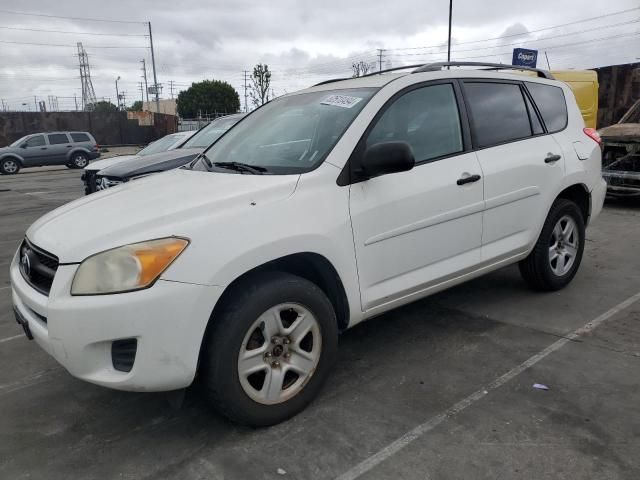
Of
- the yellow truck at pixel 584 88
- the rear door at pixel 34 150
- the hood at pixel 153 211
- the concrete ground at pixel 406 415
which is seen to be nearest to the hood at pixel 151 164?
the concrete ground at pixel 406 415

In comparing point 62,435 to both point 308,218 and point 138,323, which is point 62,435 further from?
point 308,218

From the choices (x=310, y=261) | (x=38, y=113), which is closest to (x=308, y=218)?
(x=310, y=261)

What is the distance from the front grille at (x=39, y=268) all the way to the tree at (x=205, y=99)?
6625 centimetres

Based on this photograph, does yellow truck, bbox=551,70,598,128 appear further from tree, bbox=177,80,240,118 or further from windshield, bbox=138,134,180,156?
tree, bbox=177,80,240,118

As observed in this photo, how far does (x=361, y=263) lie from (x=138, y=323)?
1.25 metres

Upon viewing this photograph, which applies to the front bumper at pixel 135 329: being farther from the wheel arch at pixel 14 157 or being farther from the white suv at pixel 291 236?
the wheel arch at pixel 14 157

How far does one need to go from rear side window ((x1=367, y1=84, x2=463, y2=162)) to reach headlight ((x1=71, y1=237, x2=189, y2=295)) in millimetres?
1382

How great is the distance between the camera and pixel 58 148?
22.2 metres

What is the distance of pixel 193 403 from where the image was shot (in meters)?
3.06

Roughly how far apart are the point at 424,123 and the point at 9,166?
71.5ft

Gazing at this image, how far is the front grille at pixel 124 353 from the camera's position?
7.77 feet

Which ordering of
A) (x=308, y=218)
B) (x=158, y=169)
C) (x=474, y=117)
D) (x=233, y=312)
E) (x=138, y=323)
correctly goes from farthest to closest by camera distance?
1. (x=158, y=169)
2. (x=474, y=117)
3. (x=308, y=218)
4. (x=233, y=312)
5. (x=138, y=323)

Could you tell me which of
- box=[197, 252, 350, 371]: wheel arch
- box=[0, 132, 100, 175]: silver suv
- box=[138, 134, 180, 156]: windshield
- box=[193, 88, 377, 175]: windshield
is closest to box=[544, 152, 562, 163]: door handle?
box=[193, 88, 377, 175]: windshield

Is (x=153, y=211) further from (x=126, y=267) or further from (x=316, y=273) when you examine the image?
(x=316, y=273)
